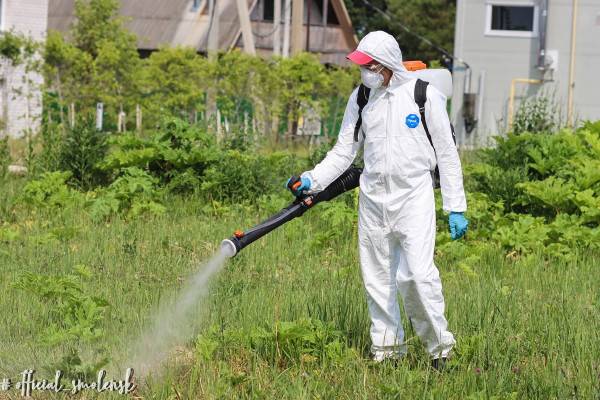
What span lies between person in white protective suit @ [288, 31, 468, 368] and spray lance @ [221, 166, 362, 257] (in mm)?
391

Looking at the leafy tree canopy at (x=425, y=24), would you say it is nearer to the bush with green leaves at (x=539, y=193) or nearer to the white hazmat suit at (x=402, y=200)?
the bush with green leaves at (x=539, y=193)

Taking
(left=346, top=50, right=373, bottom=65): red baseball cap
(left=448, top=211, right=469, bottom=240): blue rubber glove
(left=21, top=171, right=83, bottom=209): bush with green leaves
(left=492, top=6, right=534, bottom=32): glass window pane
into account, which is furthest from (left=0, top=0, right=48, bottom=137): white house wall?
(left=448, top=211, right=469, bottom=240): blue rubber glove

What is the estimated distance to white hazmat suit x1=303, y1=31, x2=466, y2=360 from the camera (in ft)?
20.4

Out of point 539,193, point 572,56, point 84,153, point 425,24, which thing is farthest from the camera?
point 425,24

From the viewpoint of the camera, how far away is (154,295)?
7.94m

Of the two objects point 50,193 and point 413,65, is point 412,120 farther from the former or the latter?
point 50,193

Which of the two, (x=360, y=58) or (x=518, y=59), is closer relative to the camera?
(x=360, y=58)

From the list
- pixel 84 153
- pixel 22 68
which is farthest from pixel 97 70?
pixel 84 153

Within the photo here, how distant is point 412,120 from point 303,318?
1.24 m

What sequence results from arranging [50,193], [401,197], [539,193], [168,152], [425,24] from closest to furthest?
[401,197] < [539,193] < [50,193] < [168,152] < [425,24]

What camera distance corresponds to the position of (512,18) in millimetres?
26188

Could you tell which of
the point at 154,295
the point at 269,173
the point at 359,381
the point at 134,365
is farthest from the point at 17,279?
the point at 269,173

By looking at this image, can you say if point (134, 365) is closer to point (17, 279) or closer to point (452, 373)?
point (452, 373)

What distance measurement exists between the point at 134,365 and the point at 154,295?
169cm
